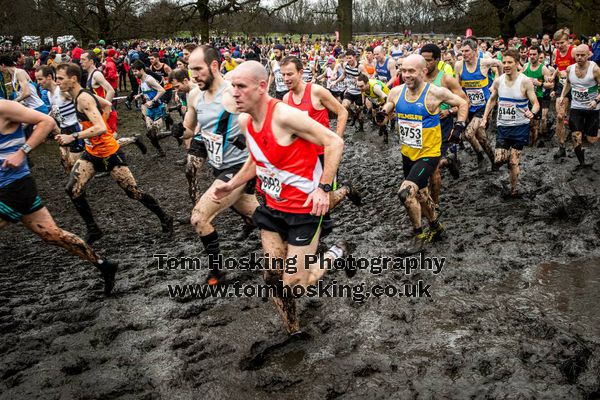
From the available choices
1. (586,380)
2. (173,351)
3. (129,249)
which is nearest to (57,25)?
(129,249)

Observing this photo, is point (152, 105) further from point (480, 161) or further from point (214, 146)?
Result: point (480, 161)

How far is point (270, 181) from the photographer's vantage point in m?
3.49

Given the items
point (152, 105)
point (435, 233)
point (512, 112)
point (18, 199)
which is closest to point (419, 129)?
point (435, 233)

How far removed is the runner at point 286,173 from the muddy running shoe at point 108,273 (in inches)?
66.9

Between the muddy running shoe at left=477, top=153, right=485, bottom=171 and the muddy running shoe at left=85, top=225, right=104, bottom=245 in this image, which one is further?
the muddy running shoe at left=477, top=153, right=485, bottom=171

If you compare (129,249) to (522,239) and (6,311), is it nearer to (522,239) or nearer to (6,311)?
(6,311)

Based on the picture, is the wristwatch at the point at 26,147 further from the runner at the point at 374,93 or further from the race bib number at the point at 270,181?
the runner at the point at 374,93

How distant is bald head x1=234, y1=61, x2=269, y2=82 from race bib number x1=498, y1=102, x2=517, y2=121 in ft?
15.3

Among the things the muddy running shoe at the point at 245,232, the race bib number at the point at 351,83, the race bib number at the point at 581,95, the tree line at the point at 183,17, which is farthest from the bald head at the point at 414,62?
the tree line at the point at 183,17

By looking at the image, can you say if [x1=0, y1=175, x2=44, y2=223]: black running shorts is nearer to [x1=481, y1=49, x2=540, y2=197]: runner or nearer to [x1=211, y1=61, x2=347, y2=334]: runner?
[x1=211, y1=61, x2=347, y2=334]: runner

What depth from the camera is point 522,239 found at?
5.59 metres

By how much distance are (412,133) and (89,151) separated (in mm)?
3639

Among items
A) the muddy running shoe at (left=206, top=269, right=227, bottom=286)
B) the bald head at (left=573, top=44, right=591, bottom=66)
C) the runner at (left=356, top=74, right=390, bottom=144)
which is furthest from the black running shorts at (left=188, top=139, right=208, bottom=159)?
the bald head at (left=573, top=44, right=591, bottom=66)

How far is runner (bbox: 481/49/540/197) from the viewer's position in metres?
6.62
